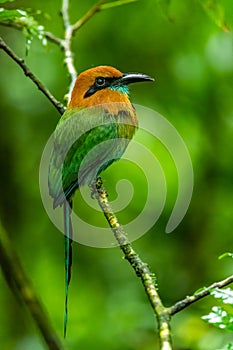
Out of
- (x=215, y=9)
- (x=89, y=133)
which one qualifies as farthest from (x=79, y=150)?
(x=215, y=9)

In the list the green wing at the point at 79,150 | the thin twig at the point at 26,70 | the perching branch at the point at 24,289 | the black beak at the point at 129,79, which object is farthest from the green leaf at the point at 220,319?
the black beak at the point at 129,79

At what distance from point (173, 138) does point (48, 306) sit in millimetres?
1424

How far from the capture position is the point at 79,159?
117 inches

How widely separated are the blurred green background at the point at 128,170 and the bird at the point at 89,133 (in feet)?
2.67

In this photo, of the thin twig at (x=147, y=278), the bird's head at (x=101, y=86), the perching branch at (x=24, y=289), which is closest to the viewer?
the perching branch at (x=24, y=289)

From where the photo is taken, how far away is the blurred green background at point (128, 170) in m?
4.18

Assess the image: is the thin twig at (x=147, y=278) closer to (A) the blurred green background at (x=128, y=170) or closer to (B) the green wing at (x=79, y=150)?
(B) the green wing at (x=79, y=150)

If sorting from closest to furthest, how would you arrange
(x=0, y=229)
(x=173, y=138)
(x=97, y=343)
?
1. (x=0, y=229)
2. (x=97, y=343)
3. (x=173, y=138)

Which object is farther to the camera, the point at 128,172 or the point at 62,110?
the point at 128,172

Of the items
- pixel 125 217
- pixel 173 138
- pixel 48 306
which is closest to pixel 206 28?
pixel 173 138

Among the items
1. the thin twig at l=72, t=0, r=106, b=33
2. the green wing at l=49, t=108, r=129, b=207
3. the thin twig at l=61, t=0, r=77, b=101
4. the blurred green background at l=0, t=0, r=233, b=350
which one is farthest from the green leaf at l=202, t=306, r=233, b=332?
the blurred green background at l=0, t=0, r=233, b=350

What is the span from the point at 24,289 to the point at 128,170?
3499 mm

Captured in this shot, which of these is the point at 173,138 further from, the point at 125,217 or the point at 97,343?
the point at 97,343

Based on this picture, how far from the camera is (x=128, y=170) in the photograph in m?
4.57
